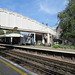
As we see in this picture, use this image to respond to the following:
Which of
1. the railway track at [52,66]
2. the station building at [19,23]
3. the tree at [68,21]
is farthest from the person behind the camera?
the station building at [19,23]

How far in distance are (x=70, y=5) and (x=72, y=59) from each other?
658 inches

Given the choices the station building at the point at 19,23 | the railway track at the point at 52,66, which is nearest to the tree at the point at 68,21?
the station building at the point at 19,23

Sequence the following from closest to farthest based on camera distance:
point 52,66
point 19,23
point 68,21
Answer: point 52,66
point 68,21
point 19,23

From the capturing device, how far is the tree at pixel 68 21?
764 inches

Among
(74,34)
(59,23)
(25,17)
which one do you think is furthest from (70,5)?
(25,17)

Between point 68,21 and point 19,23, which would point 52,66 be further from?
point 19,23

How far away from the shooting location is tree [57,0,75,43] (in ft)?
63.7

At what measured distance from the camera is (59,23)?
22172mm

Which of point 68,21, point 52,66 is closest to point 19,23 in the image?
point 68,21

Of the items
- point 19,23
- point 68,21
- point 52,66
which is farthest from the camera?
point 19,23

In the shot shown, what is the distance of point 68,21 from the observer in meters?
20.2

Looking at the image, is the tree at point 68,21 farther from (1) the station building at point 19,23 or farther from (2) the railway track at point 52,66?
(2) the railway track at point 52,66

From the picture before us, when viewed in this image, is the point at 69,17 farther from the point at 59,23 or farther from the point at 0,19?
the point at 0,19

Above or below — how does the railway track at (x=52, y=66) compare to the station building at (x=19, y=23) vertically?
below
